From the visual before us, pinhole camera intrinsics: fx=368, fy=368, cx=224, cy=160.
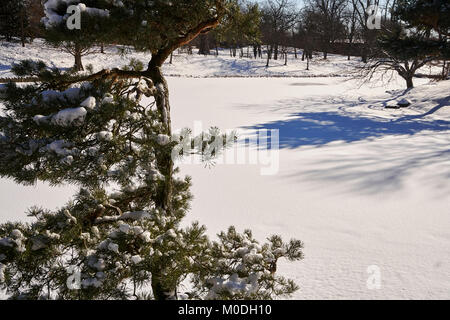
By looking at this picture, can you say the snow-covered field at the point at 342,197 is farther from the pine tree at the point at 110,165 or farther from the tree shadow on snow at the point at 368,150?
the pine tree at the point at 110,165

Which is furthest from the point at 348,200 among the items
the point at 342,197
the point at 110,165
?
the point at 110,165

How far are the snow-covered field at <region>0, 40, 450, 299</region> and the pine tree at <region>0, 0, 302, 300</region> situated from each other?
179 centimetres

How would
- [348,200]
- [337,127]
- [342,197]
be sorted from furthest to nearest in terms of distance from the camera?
[337,127], [342,197], [348,200]

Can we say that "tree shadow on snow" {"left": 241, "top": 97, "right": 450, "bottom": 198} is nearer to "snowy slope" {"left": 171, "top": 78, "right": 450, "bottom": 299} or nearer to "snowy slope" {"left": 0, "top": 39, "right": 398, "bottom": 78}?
"snowy slope" {"left": 171, "top": 78, "right": 450, "bottom": 299}

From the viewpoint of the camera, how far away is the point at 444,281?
4.57 meters

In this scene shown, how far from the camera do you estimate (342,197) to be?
7.36 metres

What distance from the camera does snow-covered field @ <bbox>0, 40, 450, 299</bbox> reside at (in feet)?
15.8

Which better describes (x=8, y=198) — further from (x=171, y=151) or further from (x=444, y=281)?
(x=444, y=281)

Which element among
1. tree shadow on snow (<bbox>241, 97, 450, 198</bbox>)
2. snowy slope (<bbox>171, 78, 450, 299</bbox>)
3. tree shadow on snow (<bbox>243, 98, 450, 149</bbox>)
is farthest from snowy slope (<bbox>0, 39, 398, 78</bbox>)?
snowy slope (<bbox>171, 78, 450, 299</bbox>)

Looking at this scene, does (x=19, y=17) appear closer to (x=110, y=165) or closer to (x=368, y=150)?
(x=368, y=150)

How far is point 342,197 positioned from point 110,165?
577 cm

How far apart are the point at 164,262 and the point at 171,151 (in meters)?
0.86

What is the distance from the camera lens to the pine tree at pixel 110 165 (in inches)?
94.7
